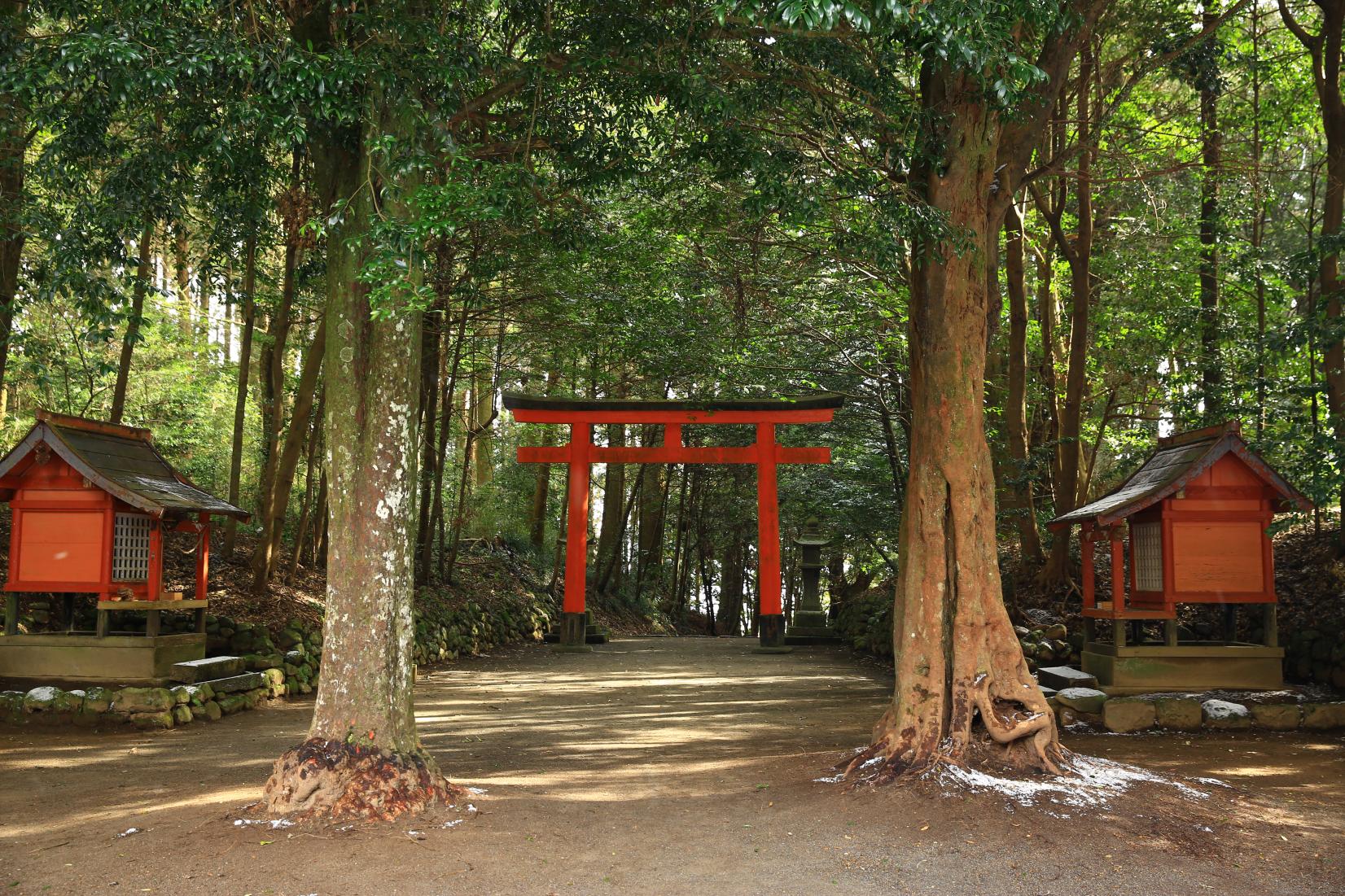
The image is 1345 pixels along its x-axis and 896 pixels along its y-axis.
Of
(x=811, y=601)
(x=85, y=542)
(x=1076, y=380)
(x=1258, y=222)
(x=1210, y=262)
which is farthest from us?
(x=811, y=601)

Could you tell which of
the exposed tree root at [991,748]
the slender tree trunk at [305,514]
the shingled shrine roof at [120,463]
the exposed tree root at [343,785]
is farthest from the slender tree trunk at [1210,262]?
the slender tree trunk at [305,514]

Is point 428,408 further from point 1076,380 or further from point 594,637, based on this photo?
point 1076,380

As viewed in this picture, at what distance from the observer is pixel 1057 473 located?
12516mm

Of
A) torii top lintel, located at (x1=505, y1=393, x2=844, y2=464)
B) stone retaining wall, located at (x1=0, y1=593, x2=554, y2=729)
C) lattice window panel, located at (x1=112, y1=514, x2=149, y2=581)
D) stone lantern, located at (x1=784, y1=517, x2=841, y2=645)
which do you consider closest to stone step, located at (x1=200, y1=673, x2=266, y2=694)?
stone retaining wall, located at (x1=0, y1=593, x2=554, y2=729)

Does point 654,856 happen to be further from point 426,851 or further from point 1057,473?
point 1057,473

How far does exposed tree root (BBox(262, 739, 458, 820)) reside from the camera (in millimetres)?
5242

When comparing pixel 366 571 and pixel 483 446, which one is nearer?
pixel 366 571

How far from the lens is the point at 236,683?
31.9 feet

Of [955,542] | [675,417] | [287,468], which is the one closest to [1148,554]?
[955,542]

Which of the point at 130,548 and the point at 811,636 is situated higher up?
the point at 130,548

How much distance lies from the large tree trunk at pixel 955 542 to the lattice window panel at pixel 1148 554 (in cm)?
327

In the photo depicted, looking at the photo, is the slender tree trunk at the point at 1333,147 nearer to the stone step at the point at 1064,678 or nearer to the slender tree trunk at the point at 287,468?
the stone step at the point at 1064,678

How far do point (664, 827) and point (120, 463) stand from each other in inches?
271

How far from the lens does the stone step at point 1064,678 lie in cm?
881
